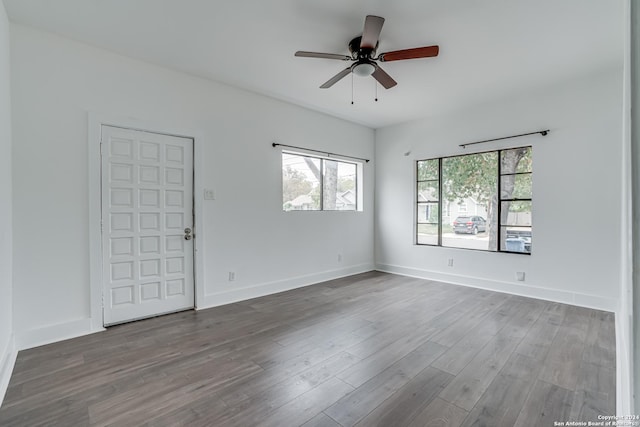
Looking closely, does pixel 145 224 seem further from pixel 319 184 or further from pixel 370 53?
pixel 370 53

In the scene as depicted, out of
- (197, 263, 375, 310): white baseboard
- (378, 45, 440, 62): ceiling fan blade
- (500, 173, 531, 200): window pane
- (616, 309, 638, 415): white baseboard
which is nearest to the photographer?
(616, 309, 638, 415): white baseboard

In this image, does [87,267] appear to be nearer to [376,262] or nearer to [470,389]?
[470,389]

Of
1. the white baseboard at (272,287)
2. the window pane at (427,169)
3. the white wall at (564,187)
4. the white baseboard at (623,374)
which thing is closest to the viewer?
the white baseboard at (623,374)

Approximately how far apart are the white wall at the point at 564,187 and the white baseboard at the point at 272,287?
65.3 inches

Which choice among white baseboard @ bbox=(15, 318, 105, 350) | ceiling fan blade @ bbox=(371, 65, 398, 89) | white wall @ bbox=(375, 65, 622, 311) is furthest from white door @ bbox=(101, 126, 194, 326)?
white wall @ bbox=(375, 65, 622, 311)

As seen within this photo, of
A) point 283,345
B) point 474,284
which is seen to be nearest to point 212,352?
point 283,345

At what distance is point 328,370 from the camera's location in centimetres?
232

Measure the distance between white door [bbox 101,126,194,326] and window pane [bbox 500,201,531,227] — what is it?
4.41m

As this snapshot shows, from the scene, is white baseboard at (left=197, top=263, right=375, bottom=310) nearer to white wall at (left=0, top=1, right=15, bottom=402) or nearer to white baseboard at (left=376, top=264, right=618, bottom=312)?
white baseboard at (left=376, top=264, right=618, bottom=312)

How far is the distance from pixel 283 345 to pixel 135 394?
116 centimetres

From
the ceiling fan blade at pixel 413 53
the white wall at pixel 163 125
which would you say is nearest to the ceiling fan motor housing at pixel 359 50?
the ceiling fan blade at pixel 413 53

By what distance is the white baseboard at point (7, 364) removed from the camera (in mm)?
2049

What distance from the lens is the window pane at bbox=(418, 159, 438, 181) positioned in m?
5.32

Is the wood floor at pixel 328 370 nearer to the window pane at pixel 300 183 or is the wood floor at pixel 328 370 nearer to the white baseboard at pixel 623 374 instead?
the white baseboard at pixel 623 374
